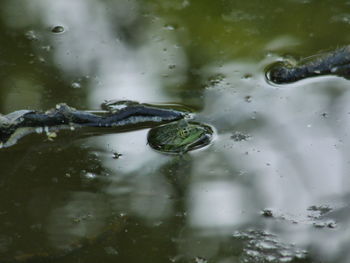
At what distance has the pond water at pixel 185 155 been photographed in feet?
7.09

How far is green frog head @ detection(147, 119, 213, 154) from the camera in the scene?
2549mm

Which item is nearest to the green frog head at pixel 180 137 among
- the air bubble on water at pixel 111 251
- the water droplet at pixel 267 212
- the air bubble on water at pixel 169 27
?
the water droplet at pixel 267 212

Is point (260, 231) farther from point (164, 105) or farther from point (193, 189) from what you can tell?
point (164, 105)

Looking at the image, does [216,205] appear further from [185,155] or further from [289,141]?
[289,141]

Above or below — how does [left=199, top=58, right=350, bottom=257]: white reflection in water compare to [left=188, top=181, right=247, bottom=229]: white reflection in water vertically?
above

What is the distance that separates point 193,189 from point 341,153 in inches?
24.7

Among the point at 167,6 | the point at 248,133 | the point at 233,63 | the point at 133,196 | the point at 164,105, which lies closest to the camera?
the point at 133,196

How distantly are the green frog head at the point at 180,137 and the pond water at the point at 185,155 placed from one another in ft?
0.13

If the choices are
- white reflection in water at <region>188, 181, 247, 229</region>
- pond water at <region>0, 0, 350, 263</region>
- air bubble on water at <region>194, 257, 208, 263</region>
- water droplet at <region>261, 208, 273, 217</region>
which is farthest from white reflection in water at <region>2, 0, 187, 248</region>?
water droplet at <region>261, 208, 273, 217</region>

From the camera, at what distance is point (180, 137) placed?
8.38 ft

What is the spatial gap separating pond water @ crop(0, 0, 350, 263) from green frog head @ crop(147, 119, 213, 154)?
4 cm

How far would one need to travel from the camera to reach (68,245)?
2.17 metres

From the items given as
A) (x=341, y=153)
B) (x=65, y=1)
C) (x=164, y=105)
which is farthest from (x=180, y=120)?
(x=65, y=1)

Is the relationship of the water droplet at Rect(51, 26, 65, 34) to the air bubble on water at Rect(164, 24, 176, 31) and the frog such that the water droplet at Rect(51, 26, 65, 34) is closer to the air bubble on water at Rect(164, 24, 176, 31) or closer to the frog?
the air bubble on water at Rect(164, 24, 176, 31)
